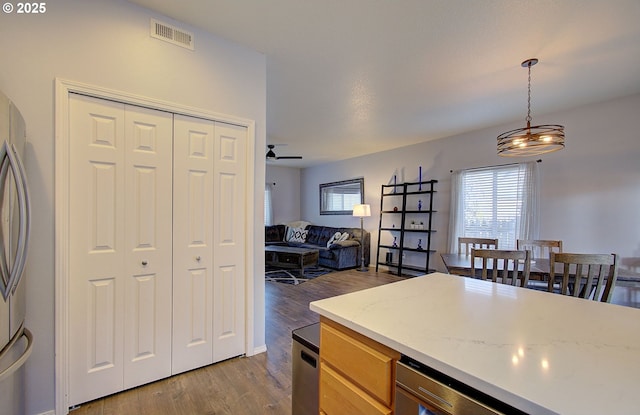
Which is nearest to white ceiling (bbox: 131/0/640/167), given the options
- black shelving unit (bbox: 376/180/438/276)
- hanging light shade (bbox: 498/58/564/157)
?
hanging light shade (bbox: 498/58/564/157)

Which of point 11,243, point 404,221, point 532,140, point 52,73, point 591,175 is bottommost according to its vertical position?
point 404,221

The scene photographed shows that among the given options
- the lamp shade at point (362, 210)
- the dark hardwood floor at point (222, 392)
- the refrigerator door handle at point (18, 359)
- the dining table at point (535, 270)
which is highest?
the lamp shade at point (362, 210)

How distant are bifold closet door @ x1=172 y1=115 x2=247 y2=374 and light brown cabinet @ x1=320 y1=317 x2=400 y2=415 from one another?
4.46ft

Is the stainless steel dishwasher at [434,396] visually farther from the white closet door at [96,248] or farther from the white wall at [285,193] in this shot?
the white wall at [285,193]

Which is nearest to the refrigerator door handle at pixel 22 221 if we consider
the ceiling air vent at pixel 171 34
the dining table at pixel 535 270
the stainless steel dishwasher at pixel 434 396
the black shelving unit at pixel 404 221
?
the ceiling air vent at pixel 171 34

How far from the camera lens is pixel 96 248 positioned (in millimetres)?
1845

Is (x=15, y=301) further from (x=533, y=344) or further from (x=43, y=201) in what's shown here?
(x=533, y=344)

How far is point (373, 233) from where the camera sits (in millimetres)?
6559

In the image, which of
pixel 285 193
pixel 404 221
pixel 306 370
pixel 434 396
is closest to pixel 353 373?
pixel 434 396

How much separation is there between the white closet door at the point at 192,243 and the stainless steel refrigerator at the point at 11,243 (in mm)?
827

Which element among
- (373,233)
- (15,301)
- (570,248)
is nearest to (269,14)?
(15,301)

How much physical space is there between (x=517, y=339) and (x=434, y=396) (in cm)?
34

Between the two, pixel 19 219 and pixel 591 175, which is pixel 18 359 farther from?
pixel 591 175

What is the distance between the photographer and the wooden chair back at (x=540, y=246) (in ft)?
10.6
